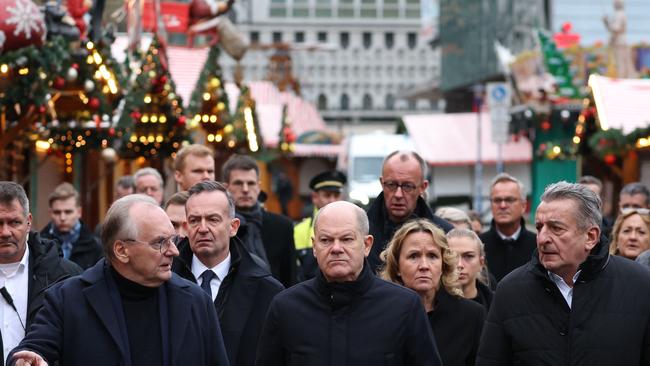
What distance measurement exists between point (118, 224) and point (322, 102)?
113 m

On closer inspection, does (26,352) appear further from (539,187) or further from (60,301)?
(539,187)

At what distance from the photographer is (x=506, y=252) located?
11.2 m

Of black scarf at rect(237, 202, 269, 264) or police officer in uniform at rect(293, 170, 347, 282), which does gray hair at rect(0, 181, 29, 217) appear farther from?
police officer in uniform at rect(293, 170, 347, 282)

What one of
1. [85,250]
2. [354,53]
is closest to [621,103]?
[85,250]

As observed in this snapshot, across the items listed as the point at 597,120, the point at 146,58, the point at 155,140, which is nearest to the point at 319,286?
the point at 146,58

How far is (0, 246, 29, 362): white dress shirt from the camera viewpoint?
290 inches

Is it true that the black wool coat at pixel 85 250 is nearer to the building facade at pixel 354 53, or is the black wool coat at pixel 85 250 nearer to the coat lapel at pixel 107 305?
the coat lapel at pixel 107 305

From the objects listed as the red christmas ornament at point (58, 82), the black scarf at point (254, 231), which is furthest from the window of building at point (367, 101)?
the black scarf at point (254, 231)

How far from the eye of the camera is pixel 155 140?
21.1m

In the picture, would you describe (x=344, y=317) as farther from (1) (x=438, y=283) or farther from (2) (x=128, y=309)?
(1) (x=438, y=283)

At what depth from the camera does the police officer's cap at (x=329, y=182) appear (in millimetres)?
13719

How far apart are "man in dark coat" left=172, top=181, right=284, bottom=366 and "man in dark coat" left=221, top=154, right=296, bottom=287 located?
260 cm

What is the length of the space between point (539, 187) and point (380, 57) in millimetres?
76771

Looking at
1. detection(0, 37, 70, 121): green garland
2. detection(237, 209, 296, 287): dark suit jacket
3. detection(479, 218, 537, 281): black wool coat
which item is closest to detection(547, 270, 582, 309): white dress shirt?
detection(237, 209, 296, 287): dark suit jacket
